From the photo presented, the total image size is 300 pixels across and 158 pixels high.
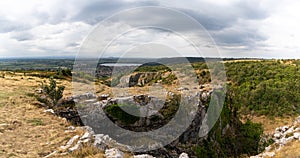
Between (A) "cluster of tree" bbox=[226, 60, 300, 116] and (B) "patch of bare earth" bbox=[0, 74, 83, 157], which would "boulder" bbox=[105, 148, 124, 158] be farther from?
(A) "cluster of tree" bbox=[226, 60, 300, 116]

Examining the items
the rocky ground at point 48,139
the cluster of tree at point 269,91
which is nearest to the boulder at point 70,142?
the rocky ground at point 48,139

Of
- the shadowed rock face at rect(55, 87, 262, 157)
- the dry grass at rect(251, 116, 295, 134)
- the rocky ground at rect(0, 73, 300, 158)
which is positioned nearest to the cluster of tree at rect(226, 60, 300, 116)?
the dry grass at rect(251, 116, 295, 134)

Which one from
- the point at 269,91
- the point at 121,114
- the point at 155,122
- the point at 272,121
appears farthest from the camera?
the point at 269,91

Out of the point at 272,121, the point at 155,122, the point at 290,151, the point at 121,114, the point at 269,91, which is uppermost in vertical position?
the point at 290,151

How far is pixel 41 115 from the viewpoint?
16.0 meters

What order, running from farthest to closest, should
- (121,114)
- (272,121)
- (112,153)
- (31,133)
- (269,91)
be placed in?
(269,91) → (272,121) → (121,114) → (31,133) → (112,153)

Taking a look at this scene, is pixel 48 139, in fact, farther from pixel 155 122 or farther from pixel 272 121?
pixel 272 121

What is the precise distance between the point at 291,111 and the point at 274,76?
1642 centimetres

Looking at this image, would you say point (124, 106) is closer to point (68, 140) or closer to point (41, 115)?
point (41, 115)

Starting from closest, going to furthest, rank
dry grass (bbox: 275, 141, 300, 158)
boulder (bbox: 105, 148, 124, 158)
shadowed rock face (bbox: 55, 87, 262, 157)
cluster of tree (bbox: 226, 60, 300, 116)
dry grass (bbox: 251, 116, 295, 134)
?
→ boulder (bbox: 105, 148, 124, 158)
dry grass (bbox: 275, 141, 300, 158)
shadowed rock face (bbox: 55, 87, 262, 157)
dry grass (bbox: 251, 116, 295, 134)
cluster of tree (bbox: 226, 60, 300, 116)

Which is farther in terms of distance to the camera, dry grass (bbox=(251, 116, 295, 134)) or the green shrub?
dry grass (bbox=(251, 116, 295, 134))

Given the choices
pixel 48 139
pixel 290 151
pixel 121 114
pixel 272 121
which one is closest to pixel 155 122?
pixel 121 114

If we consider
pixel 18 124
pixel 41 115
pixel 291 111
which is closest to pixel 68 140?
pixel 18 124

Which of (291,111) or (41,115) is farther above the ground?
(41,115)
